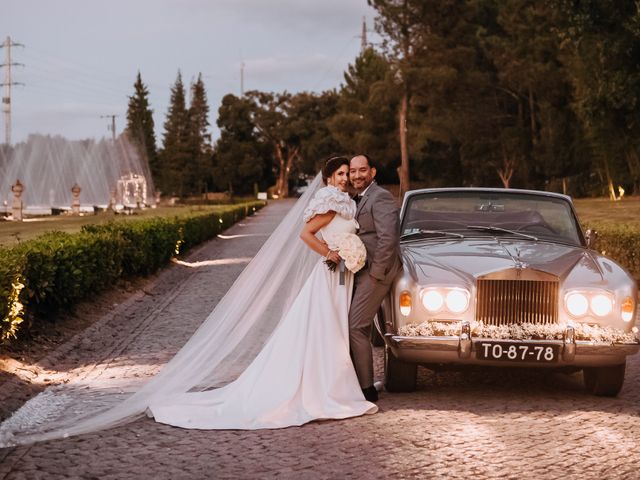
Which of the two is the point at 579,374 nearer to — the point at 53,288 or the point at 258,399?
the point at 258,399

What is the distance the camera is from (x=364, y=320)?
7.15m

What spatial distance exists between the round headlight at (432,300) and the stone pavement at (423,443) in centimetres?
78

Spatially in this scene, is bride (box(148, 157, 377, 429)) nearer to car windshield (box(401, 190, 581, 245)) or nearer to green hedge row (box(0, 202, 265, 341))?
car windshield (box(401, 190, 581, 245))

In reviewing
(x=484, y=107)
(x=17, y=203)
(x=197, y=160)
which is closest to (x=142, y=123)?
(x=197, y=160)

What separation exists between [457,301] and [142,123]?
12991 cm

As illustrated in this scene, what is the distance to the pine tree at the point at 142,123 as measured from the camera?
130125mm

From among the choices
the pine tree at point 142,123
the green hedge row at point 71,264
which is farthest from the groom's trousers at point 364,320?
the pine tree at point 142,123

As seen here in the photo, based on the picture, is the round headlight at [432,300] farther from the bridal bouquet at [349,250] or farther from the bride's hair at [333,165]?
the bride's hair at [333,165]

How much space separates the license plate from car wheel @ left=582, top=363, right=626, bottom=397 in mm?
542

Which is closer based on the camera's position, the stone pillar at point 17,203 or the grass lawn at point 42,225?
the grass lawn at point 42,225

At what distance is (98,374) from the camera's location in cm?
865

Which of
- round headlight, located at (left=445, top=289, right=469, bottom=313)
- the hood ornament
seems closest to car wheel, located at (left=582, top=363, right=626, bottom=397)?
the hood ornament

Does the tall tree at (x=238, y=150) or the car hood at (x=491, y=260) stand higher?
the tall tree at (x=238, y=150)

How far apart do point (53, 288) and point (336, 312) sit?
5.29 meters
